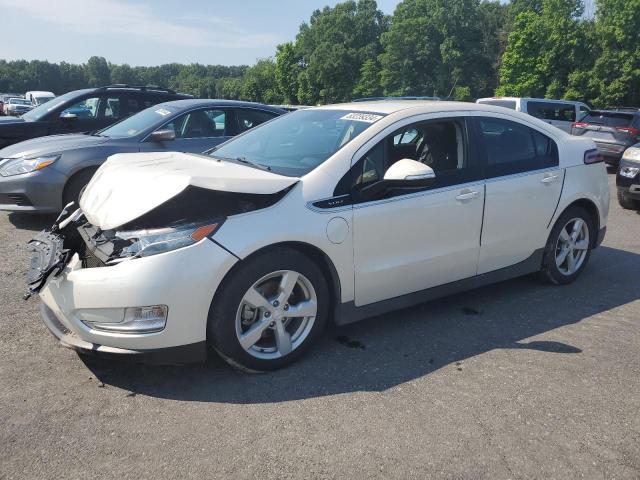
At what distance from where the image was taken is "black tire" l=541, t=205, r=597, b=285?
4957 mm

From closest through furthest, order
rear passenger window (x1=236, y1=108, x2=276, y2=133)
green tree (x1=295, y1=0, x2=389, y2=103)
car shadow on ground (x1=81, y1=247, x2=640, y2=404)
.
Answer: car shadow on ground (x1=81, y1=247, x2=640, y2=404) → rear passenger window (x1=236, y1=108, x2=276, y2=133) → green tree (x1=295, y1=0, x2=389, y2=103)

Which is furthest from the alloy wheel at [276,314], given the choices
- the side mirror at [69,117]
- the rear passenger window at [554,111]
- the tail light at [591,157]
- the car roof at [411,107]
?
the rear passenger window at [554,111]

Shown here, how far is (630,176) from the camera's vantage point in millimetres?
8664

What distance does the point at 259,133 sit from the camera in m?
4.66

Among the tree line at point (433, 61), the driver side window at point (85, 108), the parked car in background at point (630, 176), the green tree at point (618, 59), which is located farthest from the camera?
the tree line at point (433, 61)

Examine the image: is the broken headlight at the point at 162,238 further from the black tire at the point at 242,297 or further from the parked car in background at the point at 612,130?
the parked car in background at the point at 612,130

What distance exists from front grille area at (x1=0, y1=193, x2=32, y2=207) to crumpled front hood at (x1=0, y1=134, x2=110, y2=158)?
48 centimetres

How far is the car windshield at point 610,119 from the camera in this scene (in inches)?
562

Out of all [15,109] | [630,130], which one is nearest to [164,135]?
[630,130]

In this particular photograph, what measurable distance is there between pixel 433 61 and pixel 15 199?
231 feet

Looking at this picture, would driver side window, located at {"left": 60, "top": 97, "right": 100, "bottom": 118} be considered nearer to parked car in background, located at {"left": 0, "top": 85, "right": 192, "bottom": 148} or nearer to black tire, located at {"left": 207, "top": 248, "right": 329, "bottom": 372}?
parked car in background, located at {"left": 0, "top": 85, "right": 192, "bottom": 148}

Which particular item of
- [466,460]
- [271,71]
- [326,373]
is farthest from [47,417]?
[271,71]

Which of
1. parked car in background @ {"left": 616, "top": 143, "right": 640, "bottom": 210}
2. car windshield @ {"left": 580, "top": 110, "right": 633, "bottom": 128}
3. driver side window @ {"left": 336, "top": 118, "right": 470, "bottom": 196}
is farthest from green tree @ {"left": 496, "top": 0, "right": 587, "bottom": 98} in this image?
driver side window @ {"left": 336, "top": 118, "right": 470, "bottom": 196}

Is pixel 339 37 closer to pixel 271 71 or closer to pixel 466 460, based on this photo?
pixel 271 71
